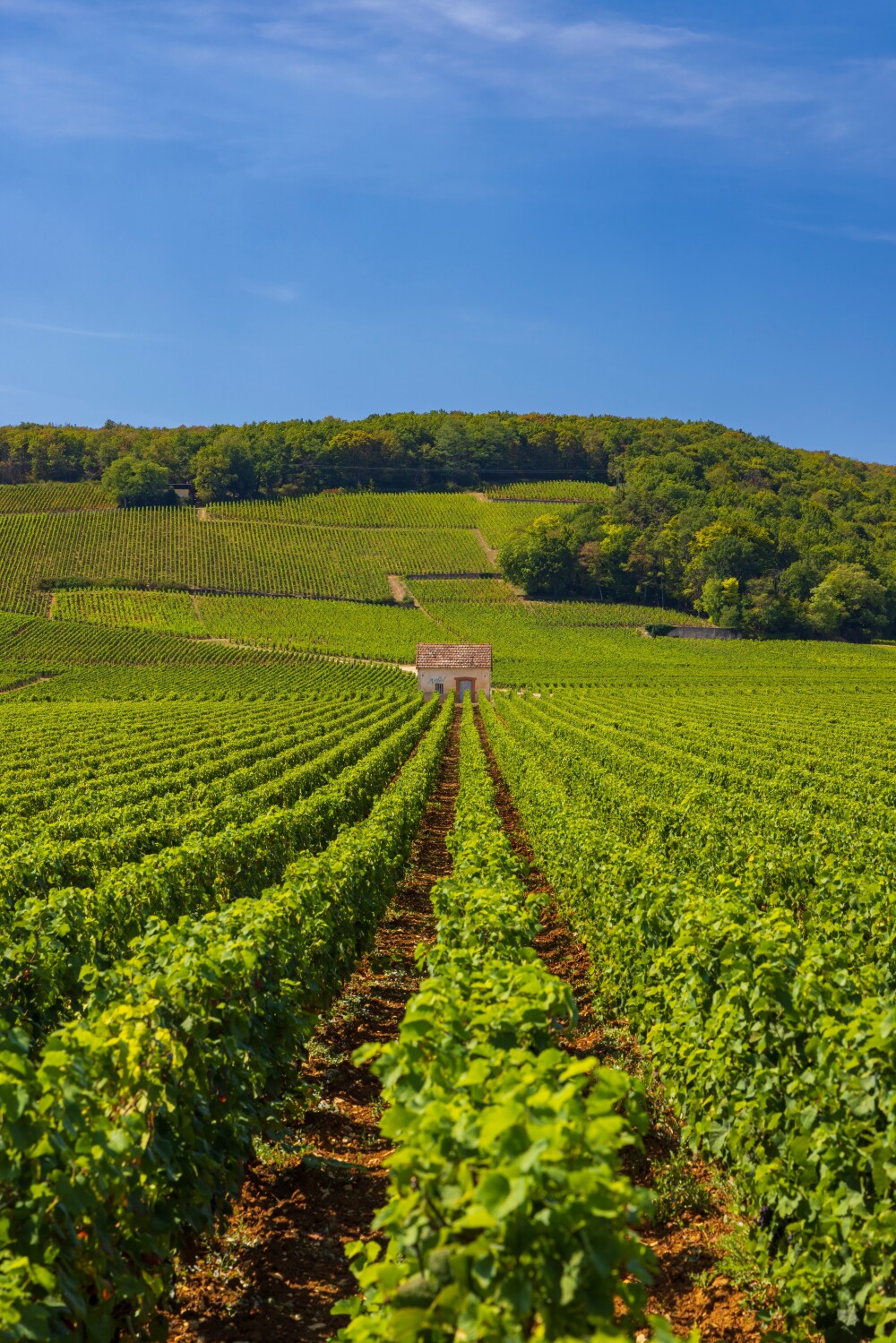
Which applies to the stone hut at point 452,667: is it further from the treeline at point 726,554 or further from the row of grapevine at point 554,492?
the row of grapevine at point 554,492

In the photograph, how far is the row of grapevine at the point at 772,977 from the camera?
4824mm

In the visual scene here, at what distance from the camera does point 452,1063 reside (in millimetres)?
4328

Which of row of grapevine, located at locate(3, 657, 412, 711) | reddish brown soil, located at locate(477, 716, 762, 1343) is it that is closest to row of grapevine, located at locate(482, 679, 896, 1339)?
reddish brown soil, located at locate(477, 716, 762, 1343)

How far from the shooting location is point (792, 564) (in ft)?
367

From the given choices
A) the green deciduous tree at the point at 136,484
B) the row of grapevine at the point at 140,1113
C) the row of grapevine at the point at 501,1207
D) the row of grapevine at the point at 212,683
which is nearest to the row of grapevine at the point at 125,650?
the row of grapevine at the point at 212,683

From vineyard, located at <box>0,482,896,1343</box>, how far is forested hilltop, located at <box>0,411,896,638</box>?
9196cm

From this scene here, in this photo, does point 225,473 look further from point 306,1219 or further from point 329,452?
point 306,1219

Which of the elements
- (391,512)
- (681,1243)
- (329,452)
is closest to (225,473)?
(329,452)

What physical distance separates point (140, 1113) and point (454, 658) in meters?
65.6

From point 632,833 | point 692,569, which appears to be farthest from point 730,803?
point 692,569

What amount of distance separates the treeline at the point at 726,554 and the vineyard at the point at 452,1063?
88522mm

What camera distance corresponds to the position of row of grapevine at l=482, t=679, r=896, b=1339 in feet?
15.8

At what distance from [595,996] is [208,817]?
7.92 meters

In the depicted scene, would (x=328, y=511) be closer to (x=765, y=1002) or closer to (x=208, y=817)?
(x=208, y=817)
